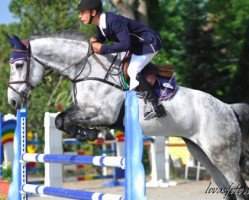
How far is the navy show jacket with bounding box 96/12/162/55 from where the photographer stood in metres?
5.57

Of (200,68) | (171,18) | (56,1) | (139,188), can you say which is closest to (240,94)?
(200,68)

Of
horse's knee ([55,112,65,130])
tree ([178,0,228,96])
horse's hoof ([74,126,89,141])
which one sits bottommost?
horse's hoof ([74,126,89,141])

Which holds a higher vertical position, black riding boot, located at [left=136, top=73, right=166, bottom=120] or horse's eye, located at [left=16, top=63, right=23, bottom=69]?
horse's eye, located at [left=16, top=63, right=23, bottom=69]

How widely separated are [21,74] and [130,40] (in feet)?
3.60

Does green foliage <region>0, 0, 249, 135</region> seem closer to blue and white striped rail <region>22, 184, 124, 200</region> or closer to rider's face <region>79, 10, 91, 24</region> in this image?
blue and white striped rail <region>22, 184, 124, 200</region>

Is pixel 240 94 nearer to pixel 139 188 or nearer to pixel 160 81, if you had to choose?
pixel 160 81

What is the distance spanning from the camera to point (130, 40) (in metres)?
5.65

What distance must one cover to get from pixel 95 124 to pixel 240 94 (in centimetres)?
988

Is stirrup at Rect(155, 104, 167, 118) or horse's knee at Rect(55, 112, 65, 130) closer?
horse's knee at Rect(55, 112, 65, 130)

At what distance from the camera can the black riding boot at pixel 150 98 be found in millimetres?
5855

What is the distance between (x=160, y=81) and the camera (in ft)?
19.9

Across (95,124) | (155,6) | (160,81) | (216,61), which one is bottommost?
(95,124)

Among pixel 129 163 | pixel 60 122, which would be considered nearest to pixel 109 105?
pixel 60 122

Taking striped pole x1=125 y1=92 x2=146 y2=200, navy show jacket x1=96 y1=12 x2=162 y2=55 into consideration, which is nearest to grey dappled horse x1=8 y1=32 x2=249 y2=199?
navy show jacket x1=96 y1=12 x2=162 y2=55
